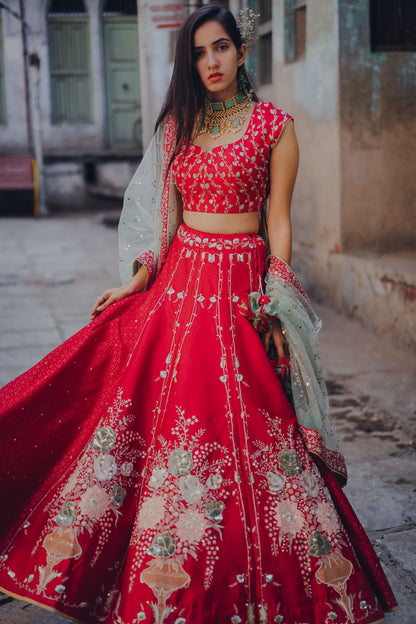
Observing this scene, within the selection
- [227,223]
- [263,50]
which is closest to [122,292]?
[227,223]

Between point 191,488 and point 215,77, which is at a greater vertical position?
point 215,77

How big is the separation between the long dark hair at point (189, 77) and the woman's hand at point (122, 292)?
38cm

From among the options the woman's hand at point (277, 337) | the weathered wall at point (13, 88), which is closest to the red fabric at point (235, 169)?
the woman's hand at point (277, 337)

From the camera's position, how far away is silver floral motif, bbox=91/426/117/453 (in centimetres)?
197

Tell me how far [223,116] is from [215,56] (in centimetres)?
17

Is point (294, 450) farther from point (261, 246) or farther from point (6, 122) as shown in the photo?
point (6, 122)

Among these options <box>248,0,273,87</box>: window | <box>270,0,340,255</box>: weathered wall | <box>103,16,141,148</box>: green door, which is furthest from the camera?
<box>103,16,141,148</box>: green door

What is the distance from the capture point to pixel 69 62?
47.1 feet

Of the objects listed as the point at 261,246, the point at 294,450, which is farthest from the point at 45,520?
the point at 261,246

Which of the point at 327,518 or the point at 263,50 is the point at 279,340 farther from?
the point at 263,50

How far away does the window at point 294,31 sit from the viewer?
5.92m

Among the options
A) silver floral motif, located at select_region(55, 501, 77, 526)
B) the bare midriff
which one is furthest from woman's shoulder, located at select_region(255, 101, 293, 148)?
silver floral motif, located at select_region(55, 501, 77, 526)

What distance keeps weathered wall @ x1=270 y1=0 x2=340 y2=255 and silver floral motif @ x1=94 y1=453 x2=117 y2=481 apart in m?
3.81

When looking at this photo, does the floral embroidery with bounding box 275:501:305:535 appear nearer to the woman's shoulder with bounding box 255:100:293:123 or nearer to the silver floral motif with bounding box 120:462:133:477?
the silver floral motif with bounding box 120:462:133:477
